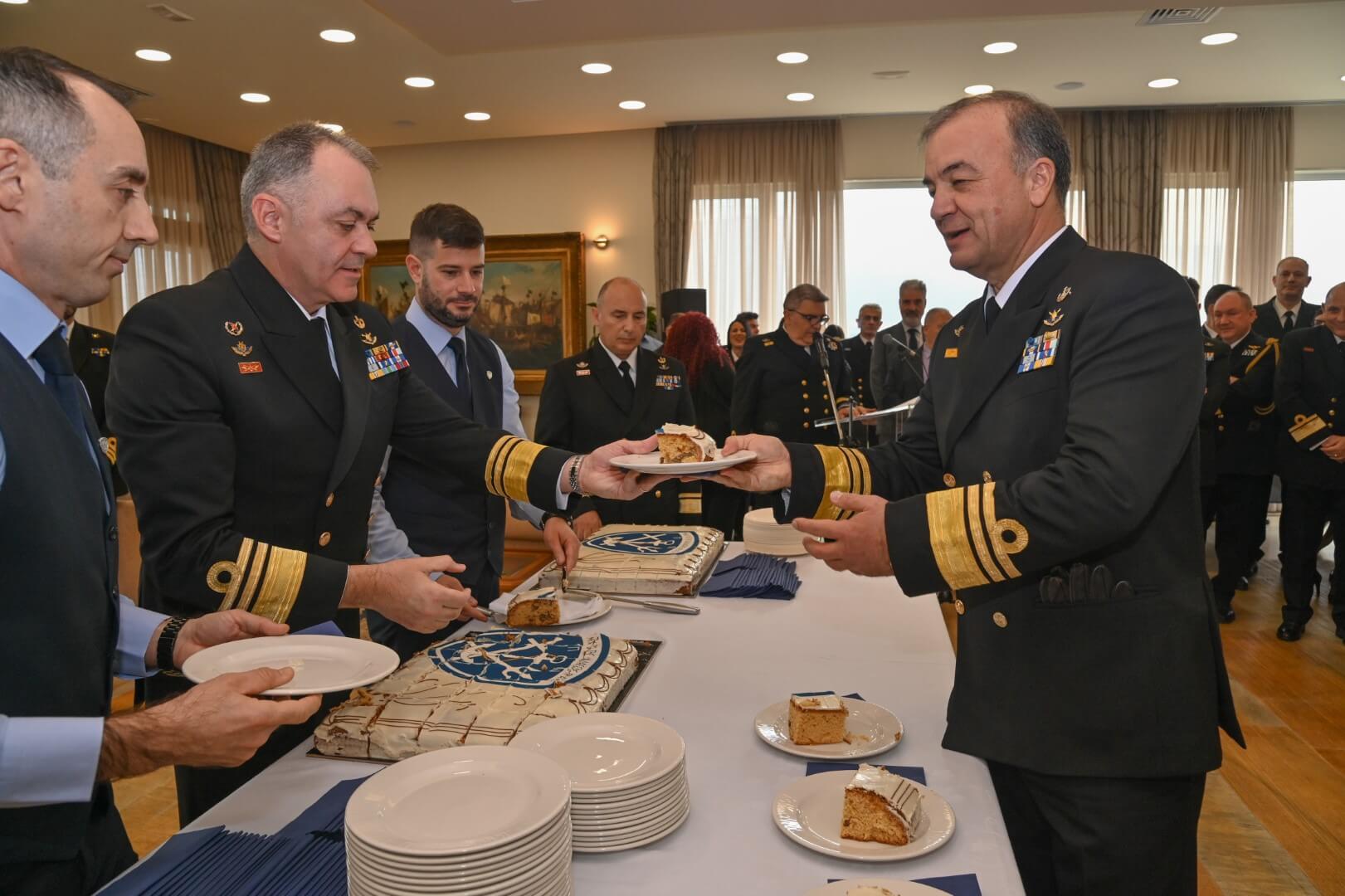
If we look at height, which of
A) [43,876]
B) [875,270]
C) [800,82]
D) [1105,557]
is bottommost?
[43,876]

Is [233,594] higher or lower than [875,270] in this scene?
lower

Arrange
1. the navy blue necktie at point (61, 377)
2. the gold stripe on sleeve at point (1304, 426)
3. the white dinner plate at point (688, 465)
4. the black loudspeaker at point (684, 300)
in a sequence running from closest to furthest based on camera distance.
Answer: the navy blue necktie at point (61, 377) < the white dinner plate at point (688, 465) < the gold stripe on sleeve at point (1304, 426) < the black loudspeaker at point (684, 300)

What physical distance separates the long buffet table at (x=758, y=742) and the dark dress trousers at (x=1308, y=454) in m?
3.97

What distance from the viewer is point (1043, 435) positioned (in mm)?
1612

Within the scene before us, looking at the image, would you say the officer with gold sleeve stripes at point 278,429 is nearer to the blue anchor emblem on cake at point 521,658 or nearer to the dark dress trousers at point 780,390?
the blue anchor emblem on cake at point 521,658

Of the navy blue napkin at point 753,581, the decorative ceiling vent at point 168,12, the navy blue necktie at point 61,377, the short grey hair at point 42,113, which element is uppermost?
the decorative ceiling vent at point 168,12

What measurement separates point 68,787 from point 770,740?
0.95m

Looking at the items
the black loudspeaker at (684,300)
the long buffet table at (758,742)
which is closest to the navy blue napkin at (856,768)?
the long buffet table at (758,742)

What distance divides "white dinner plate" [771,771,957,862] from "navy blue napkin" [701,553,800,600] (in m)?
1.07

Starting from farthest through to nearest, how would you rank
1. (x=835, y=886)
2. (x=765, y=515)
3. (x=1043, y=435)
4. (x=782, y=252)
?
(x=782, y=252)
(x=765, y=515)
(x=1043, y=435)
(x=835, y=886)

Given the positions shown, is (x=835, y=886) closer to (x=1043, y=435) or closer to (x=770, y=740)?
(x=770, y=740)

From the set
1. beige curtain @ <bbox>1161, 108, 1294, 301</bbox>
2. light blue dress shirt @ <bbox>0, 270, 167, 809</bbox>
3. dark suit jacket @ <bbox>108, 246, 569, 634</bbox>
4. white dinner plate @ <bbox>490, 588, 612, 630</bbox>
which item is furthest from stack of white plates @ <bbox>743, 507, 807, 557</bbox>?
beige curtain @ <bbox>1161, 108, 1294, 301</bbox>

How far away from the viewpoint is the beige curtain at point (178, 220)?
9.51m

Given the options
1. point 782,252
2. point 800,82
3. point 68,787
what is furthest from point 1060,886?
point 782,252
